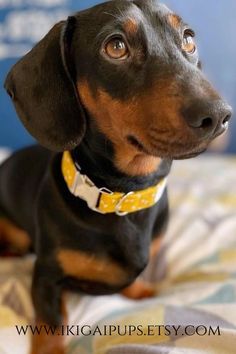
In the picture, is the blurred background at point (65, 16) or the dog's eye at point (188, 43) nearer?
the dog's eye at point (188, 43)

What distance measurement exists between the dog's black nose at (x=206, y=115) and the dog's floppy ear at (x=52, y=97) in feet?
1.00

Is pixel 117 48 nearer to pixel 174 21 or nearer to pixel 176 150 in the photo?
pixel 174 21

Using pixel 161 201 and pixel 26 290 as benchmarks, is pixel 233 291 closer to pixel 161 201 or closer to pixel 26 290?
pixel 161 201

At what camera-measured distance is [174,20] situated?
3.52 ft

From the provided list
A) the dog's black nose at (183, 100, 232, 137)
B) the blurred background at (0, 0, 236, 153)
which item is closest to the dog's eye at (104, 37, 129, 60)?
the dog's black nose at (183, 100, 232, 137)

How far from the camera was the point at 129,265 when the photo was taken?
4.13 feet

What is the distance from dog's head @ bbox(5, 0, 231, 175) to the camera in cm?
91

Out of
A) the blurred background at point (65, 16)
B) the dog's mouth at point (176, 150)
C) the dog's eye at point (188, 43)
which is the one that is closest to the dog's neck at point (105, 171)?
the dog's mouth at point (176, 150)

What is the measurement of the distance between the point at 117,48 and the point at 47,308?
649 mm

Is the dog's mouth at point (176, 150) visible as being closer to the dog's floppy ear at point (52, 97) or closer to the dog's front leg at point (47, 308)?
the dog's floppy ear at point (52, 97)

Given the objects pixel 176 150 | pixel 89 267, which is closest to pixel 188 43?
pixel 176 150

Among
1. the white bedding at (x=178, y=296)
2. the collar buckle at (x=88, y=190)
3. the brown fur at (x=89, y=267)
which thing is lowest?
the white bedding at (x=178, y=296)

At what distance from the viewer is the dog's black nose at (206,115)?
0.86m

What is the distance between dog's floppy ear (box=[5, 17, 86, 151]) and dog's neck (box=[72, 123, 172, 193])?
59mm
